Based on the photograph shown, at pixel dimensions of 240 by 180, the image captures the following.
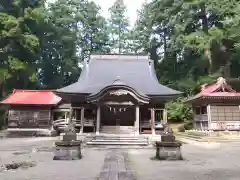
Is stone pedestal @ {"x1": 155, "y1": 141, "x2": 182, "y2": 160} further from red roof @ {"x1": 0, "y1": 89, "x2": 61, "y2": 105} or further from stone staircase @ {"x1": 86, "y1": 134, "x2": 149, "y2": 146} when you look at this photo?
red roof @ {"x1": 0, "y1": 89, "x2": 61, "y2": 105}

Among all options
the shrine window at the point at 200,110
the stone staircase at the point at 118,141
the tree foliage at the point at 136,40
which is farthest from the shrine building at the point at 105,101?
the tree foliage at the point at 136,40

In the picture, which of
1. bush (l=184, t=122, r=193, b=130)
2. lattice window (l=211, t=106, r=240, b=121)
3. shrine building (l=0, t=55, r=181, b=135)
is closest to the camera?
shrine building (l=0, t=55, r=181, b=135)

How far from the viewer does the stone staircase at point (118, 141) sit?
15.3 metres

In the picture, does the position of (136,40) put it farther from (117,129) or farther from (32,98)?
(117,129)

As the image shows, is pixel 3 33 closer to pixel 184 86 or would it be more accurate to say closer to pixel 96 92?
pixel 96 92

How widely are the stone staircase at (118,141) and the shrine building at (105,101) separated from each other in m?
1.32

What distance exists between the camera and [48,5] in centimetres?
4128

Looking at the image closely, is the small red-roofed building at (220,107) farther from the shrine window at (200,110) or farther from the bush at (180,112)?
the bush at (180,112)

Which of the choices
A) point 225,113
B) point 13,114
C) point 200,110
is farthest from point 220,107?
point 13,114

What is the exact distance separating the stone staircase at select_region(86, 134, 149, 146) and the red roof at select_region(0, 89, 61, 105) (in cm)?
1028

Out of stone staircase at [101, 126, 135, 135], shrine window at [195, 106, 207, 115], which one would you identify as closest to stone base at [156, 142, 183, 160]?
stone staircase at [101, 126, 135, 135]

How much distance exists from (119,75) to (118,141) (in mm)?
7912

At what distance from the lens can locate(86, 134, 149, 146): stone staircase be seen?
1527cm

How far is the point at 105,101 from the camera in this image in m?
18.1
